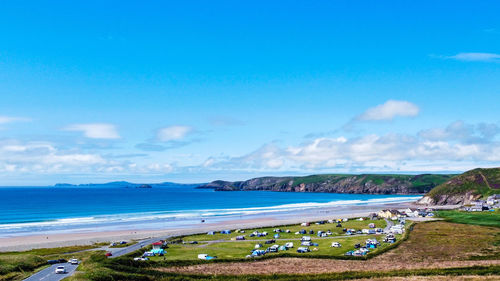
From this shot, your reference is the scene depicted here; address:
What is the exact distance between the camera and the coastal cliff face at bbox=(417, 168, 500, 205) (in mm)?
170575

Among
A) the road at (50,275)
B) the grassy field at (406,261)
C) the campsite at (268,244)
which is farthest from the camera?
the campsite at (268,244)

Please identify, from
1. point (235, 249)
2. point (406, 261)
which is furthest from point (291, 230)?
point (406, 261)

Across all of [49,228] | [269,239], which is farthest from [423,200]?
[49,228]

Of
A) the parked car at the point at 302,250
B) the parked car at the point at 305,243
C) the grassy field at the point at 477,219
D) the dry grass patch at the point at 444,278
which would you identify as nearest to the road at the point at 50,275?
the parked car at the point at 302,250

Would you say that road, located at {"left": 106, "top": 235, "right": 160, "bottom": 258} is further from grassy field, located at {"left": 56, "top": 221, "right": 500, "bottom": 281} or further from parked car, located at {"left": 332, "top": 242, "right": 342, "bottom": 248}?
parked car, located at {"left": 332, "top": 242, "right": 342, "bottom": 248}

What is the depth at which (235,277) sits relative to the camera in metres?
49.8

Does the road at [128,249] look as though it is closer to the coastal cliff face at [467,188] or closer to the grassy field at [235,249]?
the grassy field at [235,249]

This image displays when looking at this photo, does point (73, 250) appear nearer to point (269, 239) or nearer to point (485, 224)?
point (269, 239)

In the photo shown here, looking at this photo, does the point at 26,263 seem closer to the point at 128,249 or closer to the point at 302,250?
the point at 128,249

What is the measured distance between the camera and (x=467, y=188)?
179 metres

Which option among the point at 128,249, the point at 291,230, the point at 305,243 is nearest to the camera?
the point at 128,249

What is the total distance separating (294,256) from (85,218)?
101 m

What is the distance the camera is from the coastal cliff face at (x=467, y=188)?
560 feet

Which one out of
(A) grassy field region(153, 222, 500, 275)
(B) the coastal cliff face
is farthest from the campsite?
(B) the coastal cliff face
